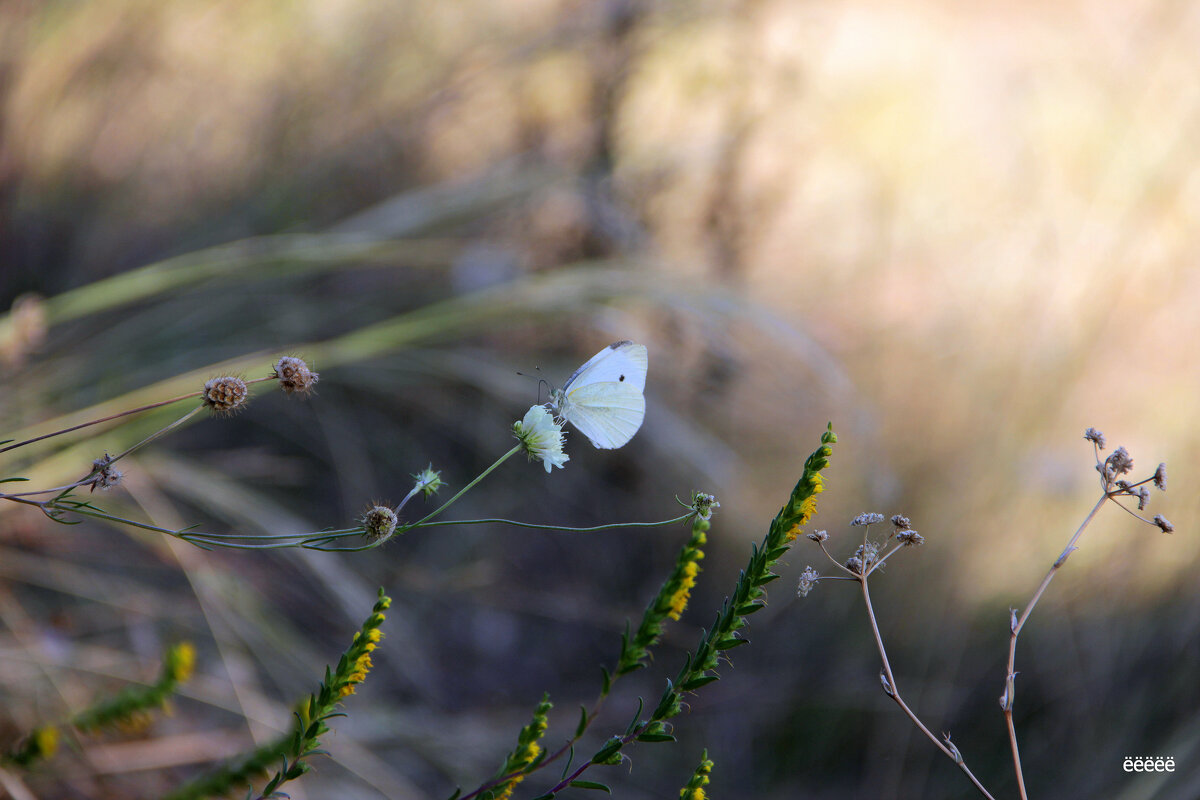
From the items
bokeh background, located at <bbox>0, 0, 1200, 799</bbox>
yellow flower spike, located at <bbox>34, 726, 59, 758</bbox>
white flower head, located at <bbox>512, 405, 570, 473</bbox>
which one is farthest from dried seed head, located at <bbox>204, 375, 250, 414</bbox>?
bokeh background, located at <bbox>0, 0, 1200, 799</bbox>

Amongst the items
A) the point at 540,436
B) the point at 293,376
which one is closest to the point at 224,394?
the point at 293,376

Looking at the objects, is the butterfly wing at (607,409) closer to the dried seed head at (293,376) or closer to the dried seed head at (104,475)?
the dried seed head at (293,376)

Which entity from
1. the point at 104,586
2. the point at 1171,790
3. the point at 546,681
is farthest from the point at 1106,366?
the point at 104,586

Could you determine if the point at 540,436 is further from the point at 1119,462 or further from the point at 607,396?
the point at 1119,462

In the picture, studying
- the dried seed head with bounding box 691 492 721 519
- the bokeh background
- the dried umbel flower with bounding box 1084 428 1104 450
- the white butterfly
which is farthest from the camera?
the bokeh background

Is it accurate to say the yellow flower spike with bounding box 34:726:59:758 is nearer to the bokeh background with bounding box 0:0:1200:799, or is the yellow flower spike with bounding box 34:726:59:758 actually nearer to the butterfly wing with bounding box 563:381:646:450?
the bokeh background with bounding box 0:0:1200:799
